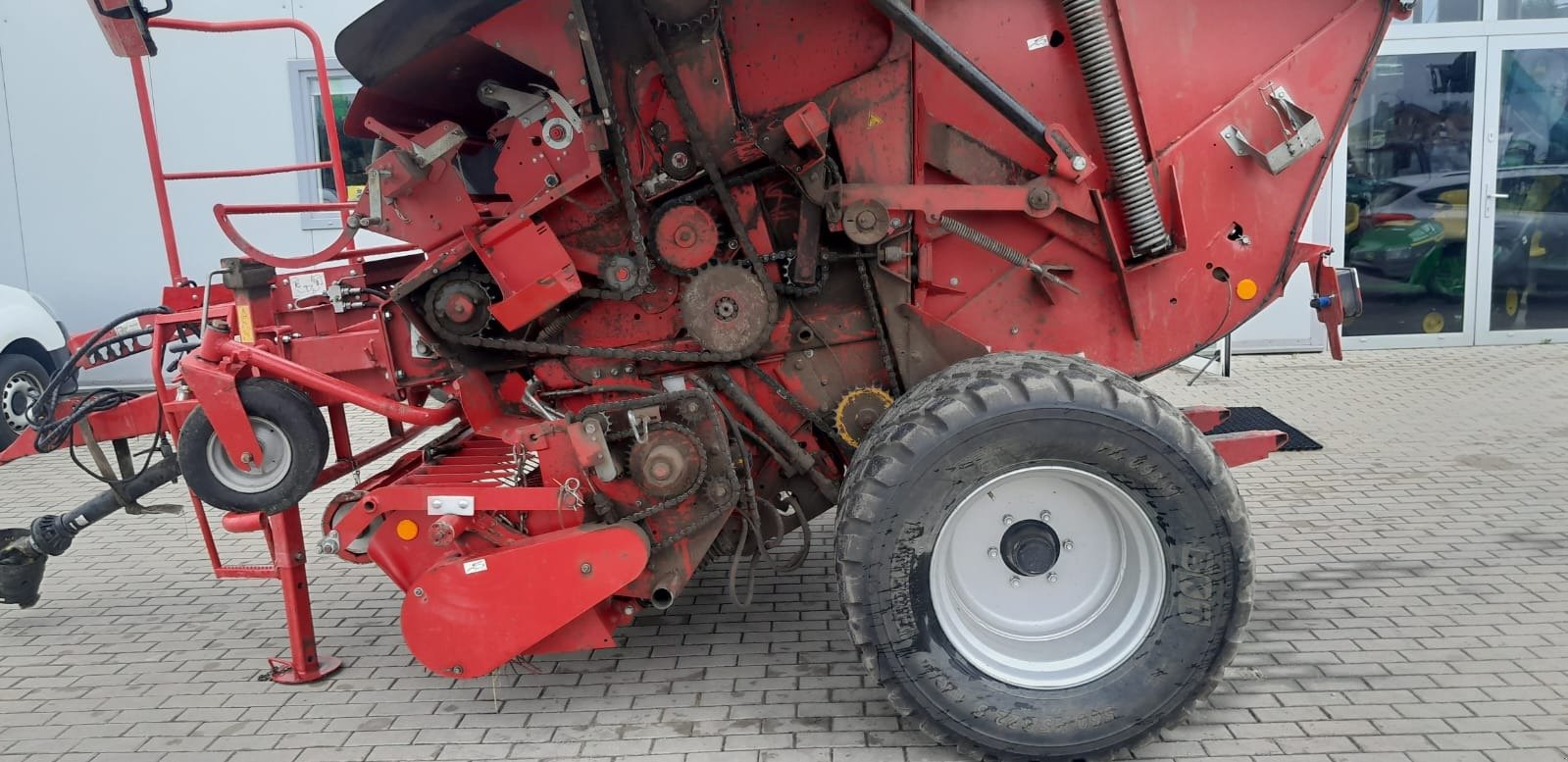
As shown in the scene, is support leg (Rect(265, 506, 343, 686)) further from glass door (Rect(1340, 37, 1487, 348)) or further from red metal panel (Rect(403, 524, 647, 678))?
glass door (Rect(1340, 37, 1487, 348))

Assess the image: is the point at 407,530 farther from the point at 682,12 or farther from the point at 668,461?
the point at 682,12

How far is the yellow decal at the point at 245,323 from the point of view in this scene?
12.9 ft

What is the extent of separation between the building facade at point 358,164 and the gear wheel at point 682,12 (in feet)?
20.8

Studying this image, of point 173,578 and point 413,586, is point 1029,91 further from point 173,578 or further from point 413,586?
point 173,578

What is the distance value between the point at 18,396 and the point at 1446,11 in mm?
11470

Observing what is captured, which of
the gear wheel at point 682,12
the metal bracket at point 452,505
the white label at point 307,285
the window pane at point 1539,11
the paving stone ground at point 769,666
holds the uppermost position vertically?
the window pane at point 1539,11

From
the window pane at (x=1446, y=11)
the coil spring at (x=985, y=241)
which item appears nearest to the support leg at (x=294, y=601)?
the coil spring at (x=985, y=241)

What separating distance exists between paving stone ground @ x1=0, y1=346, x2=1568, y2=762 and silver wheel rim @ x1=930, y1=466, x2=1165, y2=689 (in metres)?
0.36

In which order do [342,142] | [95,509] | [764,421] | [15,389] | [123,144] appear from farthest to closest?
[123,144] → [342,142] → [15,389] → [95,509] → [764,421]

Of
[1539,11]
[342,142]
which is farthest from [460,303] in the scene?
[1539,11]

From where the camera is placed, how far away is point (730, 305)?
374 centimetres

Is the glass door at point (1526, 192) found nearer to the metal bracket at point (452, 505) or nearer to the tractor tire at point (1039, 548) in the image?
the tractor tire at point (1039, 548)

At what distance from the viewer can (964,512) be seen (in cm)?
348

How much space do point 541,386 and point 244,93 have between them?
6852 mm
